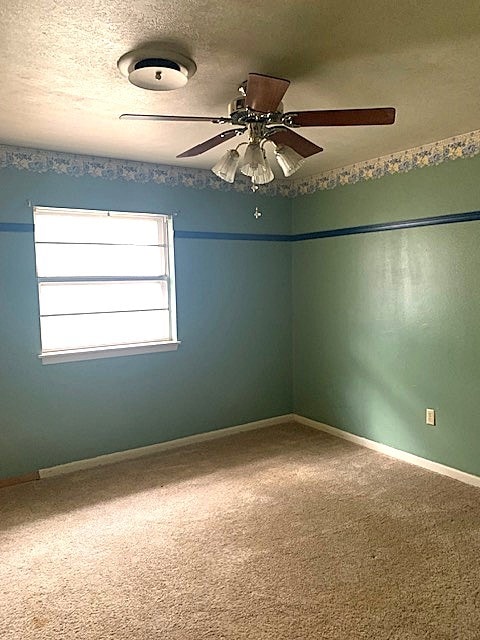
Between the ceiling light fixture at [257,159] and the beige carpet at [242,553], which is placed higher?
the ceiling light fixture at [257,159]

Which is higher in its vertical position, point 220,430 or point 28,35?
point 28,35

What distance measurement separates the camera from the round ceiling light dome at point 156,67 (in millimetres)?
1931

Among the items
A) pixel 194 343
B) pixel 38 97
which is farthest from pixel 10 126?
pixel 194 343

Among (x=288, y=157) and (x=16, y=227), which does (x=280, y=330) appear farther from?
(x=288, y=157)

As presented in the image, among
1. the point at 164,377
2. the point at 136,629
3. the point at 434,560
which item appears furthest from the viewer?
the point at 164,377

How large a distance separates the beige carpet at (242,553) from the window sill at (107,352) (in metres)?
0.83

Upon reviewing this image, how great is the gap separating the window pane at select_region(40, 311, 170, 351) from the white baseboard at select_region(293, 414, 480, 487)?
160cm

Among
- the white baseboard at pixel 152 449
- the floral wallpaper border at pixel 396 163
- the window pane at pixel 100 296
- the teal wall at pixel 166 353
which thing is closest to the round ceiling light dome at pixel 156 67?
the teal wall at pixel 166 353

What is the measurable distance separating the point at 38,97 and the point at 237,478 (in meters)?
2.60

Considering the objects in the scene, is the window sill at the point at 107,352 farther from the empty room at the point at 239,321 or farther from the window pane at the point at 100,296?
the window pane at the point at 100,296

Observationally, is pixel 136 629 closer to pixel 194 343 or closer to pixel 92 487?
pixel 92 487

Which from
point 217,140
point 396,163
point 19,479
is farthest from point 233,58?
point 19,479

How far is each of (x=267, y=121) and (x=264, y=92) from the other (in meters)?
0.30

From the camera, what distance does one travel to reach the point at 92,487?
3.28 meters
